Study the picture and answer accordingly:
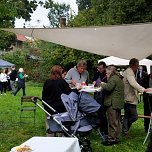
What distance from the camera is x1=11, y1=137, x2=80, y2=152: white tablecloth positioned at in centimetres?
441

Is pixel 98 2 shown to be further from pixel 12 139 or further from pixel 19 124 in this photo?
pixel 12 139

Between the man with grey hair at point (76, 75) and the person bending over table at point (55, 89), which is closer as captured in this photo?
the person bending over table at point (55, 89)

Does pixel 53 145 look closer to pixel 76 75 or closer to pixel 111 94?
pixel 111 94

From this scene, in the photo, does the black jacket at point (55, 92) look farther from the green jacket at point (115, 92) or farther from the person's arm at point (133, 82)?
the person's arm at point (133, 82)

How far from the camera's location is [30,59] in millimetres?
38562

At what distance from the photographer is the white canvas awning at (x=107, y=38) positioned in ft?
24.8

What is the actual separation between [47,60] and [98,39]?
2271cm

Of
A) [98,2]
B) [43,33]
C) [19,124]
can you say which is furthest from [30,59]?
[43,33]

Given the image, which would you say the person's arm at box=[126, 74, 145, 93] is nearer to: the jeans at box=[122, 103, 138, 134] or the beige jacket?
the beige jacket

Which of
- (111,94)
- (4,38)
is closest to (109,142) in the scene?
(111,94)

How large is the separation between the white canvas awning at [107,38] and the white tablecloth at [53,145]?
10.5ft

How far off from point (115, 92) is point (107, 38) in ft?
3.72

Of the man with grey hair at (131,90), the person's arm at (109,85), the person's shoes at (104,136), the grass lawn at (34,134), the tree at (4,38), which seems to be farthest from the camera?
the tree at (4,38)

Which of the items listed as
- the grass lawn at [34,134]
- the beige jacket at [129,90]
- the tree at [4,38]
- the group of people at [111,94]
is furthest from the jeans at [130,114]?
the tree at [4,38]
